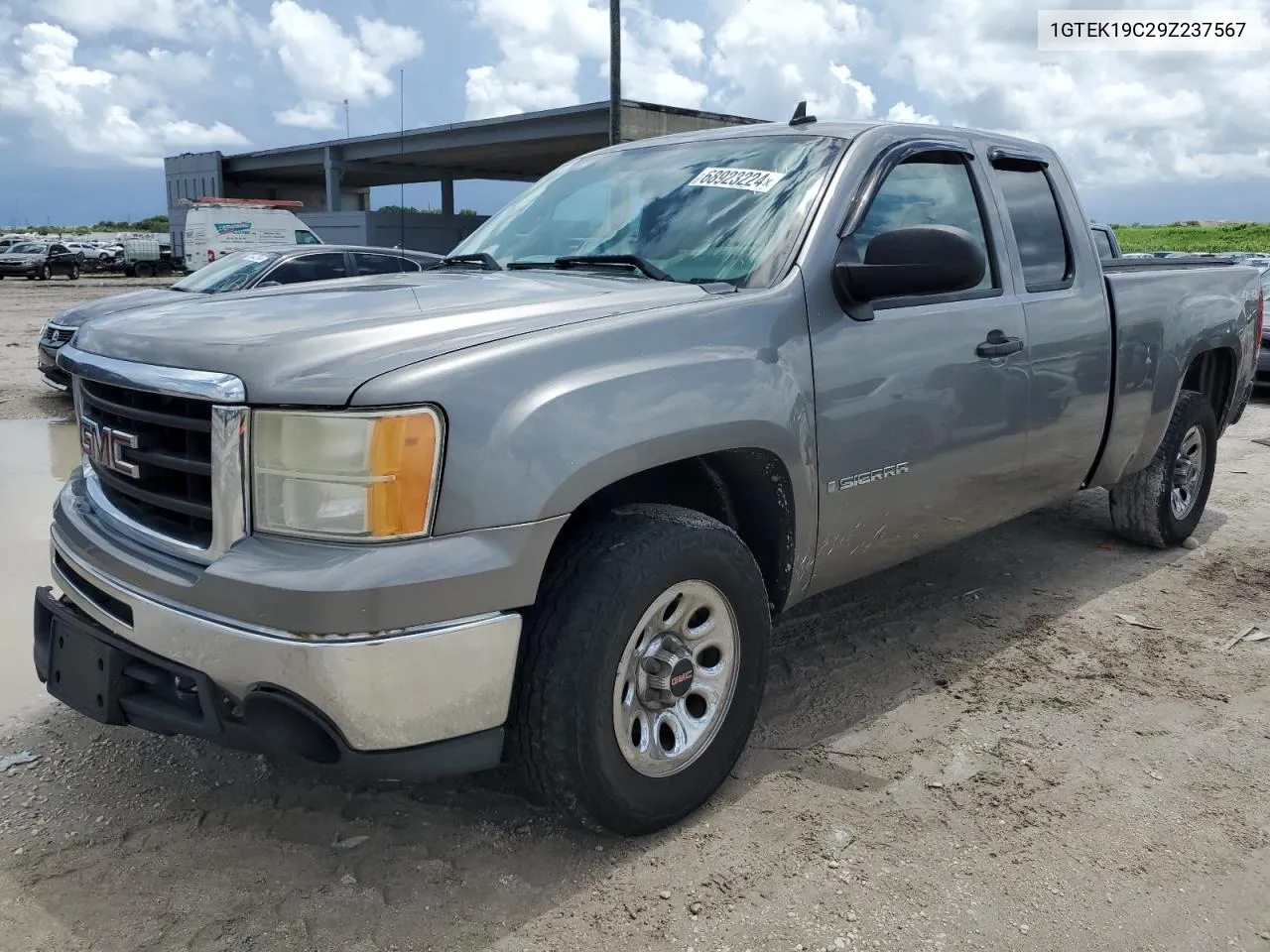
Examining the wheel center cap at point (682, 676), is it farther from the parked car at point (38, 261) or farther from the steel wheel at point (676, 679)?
the parked car at point (38, 261)

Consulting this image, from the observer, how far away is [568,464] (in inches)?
96.0

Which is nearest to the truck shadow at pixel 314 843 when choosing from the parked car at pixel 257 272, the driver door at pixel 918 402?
the driver door at pixel 918 402

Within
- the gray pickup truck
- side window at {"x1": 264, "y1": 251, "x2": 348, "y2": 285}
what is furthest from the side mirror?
side window at {"x1": 264, "y1": 251, "x2": 348, "y2": 285}

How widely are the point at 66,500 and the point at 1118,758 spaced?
10.6ft

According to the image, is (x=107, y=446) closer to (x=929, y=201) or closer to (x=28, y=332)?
(x=929, y=201)

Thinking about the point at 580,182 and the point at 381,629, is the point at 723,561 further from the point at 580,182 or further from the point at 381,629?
the point at 580,182

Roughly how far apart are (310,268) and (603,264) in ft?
28.9

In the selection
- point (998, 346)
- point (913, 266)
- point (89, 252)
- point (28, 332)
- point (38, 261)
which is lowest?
point (28, 332)

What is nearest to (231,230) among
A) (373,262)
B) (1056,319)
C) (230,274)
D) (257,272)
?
(373,262)

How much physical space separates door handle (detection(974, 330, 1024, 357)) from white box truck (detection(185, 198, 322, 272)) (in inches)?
1089

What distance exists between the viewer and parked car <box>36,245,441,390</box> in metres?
10.1

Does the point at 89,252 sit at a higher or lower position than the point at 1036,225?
higher

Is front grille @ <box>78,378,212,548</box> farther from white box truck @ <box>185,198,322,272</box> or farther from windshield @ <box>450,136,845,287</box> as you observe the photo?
white box truck @ <box>185,198,322,272</box>

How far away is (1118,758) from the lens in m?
3.33
